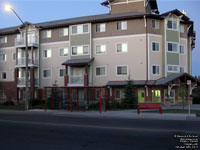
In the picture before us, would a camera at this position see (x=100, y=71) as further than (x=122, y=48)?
Yes

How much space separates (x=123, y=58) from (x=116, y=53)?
4.11 feet

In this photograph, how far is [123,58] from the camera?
3400 centimetres

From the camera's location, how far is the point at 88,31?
35781 mm

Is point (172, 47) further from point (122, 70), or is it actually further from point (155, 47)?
point (122, 70)

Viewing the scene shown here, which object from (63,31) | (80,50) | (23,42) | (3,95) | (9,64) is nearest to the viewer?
(80,50)

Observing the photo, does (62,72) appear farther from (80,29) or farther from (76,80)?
(80,29)

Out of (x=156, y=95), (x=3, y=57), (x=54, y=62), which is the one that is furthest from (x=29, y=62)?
(x=156, y=95)

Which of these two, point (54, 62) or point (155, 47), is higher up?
point (155, 47)

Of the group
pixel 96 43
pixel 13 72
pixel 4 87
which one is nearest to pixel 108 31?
pixel 96 43

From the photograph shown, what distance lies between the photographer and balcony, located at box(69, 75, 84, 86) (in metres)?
35.0

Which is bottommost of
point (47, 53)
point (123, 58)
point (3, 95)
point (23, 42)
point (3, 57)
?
point (3, 95)

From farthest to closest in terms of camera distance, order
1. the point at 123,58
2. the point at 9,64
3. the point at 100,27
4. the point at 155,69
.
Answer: the point at 9,64 → the point at 100,27 → the point at 123,58 → the point at 155,69

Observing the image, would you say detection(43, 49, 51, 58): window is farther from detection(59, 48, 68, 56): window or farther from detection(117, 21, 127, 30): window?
detection(117, 21, 127, 30): window

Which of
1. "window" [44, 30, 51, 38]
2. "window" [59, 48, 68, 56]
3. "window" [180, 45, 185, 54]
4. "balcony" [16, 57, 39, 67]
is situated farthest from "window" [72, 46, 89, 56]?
"window" [180, 45, 185, 54]
